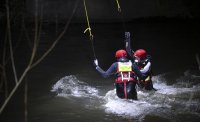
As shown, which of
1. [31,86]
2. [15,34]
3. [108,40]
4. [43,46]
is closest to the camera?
[31,86]

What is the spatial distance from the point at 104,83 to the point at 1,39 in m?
8.62

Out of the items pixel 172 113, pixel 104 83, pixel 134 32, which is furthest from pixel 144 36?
pixel 172 113

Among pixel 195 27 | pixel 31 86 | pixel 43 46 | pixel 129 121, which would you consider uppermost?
pixel 195 27

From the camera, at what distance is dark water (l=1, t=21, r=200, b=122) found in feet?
26.6

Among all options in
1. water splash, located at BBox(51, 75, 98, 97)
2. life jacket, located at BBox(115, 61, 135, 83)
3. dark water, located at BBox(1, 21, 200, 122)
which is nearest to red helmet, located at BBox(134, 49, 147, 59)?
dark water, located at BBox(1, 21, 200, 122)

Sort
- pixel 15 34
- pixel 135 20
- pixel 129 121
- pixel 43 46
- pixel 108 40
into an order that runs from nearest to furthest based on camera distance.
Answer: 1. pixel 129 121
2. pixel 43 46
3. pixel 108 40
4. pixel 15 34
5. pixel 135 20

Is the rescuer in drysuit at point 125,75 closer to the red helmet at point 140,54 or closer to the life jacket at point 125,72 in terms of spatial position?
the life jacket at point 125,72

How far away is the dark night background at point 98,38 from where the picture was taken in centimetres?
1184

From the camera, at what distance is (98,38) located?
18375mm

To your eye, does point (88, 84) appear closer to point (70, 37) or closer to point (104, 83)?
point (104, 83)

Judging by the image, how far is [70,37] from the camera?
18.8 m

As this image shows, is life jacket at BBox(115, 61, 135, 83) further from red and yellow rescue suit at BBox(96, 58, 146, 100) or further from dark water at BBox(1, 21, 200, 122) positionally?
dark water at BBox(1, 21, 200, 122)

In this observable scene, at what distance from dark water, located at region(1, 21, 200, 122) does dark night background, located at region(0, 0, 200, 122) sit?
0.03 m

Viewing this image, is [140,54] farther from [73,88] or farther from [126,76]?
[73,88]
